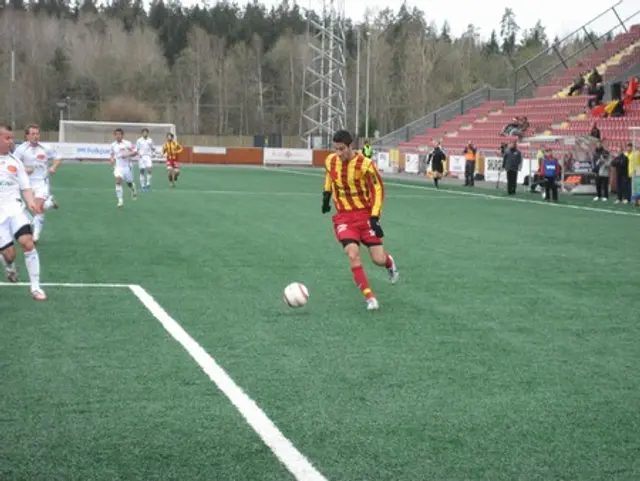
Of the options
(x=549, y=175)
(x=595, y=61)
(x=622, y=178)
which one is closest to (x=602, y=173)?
(x=622, y=178)

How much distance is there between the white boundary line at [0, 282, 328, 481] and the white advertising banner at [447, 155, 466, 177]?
1566 inches

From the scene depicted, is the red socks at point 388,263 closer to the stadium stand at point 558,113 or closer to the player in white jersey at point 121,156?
the player in white jersey at point 121,156

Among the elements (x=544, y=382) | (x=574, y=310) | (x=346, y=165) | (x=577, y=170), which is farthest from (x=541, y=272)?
(x=577, y=170)

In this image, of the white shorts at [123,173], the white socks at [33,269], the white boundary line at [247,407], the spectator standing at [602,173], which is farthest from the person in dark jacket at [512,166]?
the white boundary line at [247,407]

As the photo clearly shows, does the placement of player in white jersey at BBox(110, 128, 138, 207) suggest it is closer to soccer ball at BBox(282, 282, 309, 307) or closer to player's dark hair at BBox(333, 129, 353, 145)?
player's dark hair at BBox(333, 129, 353, 145)

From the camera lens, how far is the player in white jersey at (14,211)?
10.6 meters

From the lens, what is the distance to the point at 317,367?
7.55m

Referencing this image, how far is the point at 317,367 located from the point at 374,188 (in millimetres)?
3570

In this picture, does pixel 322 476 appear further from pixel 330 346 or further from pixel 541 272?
pixel 541 272

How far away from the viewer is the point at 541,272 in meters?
13.7

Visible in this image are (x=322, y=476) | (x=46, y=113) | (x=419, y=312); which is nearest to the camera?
(x=322, y=476)

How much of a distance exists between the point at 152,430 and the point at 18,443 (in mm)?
744

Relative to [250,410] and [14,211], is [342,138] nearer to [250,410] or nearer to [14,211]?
[14,211]

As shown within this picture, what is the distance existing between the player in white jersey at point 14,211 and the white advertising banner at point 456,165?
39.2 metres
